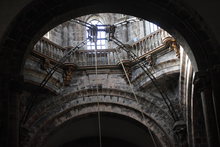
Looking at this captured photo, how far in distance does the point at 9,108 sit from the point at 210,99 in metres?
3.69

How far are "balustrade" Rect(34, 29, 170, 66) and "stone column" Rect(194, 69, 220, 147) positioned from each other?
19.7 ft

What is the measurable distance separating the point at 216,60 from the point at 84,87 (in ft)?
23.7

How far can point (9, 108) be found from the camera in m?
9.64

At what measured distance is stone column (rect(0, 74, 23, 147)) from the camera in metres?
9.41

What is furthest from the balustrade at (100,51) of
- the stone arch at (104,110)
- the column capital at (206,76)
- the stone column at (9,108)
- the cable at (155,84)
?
the stone column at (9,108)

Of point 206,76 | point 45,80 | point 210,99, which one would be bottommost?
point 210,99

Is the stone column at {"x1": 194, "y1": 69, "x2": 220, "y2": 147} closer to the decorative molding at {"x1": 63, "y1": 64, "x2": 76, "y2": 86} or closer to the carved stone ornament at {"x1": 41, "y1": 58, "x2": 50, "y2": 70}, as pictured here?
the carved stone ornament at {"x1": 41, "y1": 58, "x2": 50, "y2": 70}

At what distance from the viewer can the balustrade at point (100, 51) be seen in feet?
54.7

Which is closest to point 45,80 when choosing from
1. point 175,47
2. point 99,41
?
point 99,41

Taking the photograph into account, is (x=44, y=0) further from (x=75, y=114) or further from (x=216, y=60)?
(x=75, y=114)

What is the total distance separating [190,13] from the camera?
35.0ft

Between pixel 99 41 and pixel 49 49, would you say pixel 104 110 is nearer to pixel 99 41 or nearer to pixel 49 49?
pixel 49 49

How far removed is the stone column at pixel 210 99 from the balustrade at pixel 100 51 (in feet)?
19.7

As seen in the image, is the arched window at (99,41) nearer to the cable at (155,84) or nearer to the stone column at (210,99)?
the cable at (155,84)
